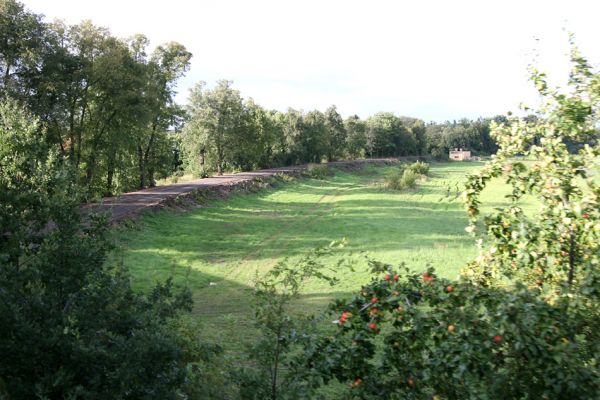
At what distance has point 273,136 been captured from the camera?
55469 mm

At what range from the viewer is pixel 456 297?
4.00 m

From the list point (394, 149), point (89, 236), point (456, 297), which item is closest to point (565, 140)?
point (456, 297)

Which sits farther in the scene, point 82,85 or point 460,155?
point 460,155

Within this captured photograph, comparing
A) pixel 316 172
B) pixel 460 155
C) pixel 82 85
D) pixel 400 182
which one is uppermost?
pixel 82 85

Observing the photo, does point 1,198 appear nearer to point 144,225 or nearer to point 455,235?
point 144,225

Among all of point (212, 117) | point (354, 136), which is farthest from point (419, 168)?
point (354, 136)

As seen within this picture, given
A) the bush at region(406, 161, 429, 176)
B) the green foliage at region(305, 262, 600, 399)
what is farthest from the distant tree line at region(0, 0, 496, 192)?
the bush at region(406, 161, 429, 176)

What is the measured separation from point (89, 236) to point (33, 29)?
21.5 metres

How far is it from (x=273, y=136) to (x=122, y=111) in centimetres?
3028

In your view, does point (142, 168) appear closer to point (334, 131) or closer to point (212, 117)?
point (212, 117)

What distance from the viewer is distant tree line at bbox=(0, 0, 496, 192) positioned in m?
21.9

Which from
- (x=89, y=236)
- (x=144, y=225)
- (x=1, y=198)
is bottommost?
(x=144, y=225)

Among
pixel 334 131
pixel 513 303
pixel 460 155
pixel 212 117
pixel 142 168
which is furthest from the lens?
pixel 460 155

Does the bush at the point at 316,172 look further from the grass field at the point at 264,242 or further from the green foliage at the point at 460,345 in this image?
the green foliage at the point at 460,345
